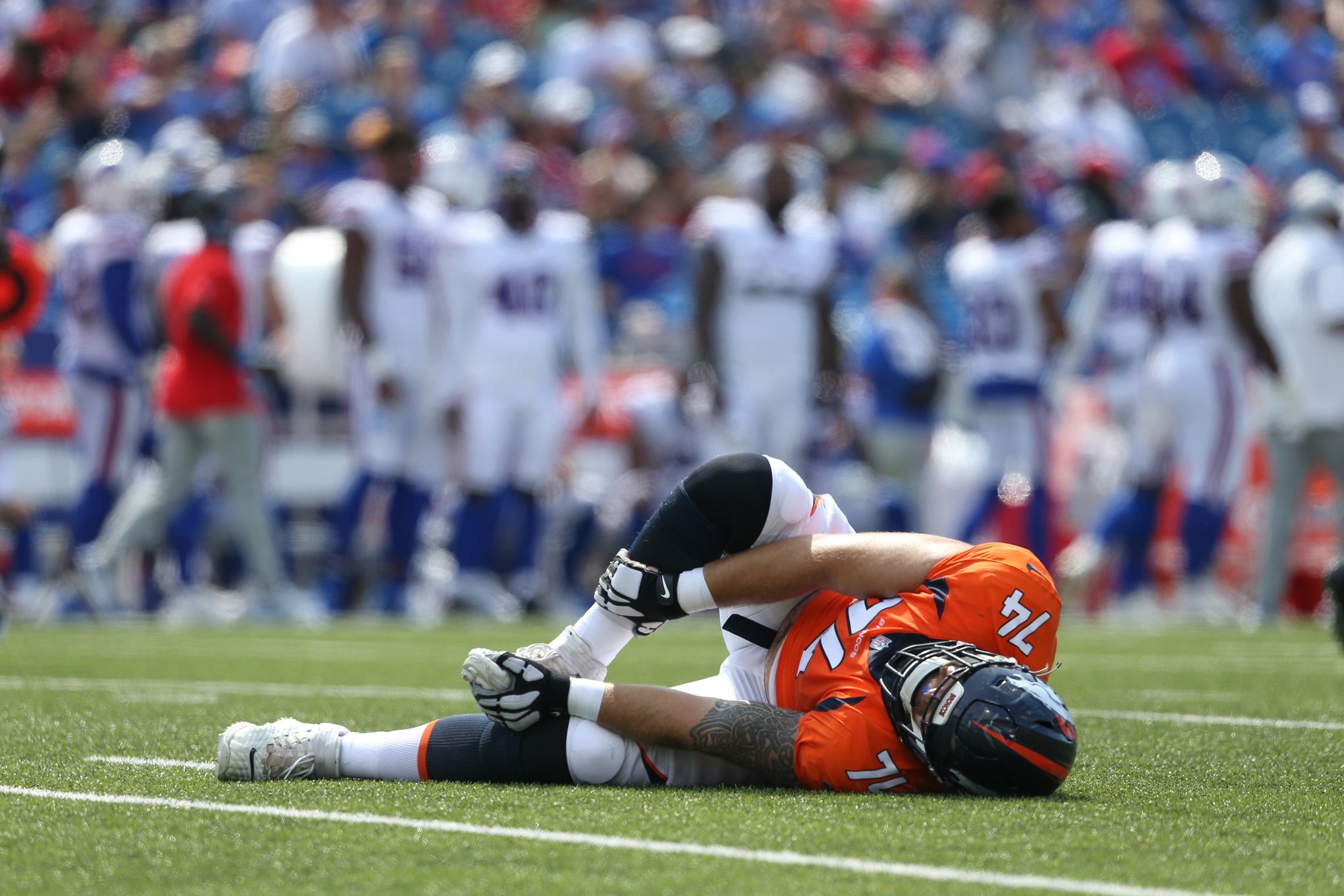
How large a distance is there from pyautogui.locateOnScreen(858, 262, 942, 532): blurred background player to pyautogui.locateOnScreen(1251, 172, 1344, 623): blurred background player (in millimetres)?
2428

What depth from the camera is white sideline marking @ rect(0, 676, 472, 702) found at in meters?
6.30

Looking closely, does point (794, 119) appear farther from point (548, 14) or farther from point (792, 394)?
point (792, 394)

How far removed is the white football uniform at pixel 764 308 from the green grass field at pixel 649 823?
18.9 ft

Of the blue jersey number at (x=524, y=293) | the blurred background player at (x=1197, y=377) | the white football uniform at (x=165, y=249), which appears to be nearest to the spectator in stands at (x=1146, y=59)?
the blurred background player at (x=1197, y=377)

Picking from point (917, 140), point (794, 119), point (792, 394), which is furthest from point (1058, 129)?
point (792, 394)

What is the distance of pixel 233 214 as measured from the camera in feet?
34.9

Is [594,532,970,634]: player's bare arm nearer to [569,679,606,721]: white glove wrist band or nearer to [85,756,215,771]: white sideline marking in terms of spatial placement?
[569,679,606,721]: white glove wrist band

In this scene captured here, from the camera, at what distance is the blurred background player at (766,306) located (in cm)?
1170

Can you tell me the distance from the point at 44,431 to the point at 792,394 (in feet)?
15.5

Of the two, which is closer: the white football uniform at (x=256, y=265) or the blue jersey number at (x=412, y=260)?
the blue jersey number at (x=412, y=260)

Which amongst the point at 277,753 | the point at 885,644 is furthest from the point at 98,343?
the point at 885,644

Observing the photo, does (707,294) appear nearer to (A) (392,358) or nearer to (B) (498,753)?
(A) (392,358)

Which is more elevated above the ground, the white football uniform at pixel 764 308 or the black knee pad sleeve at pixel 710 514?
the white football uniform at pixel 764 308

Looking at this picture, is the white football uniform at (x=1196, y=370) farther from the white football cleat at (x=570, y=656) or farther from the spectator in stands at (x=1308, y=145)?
the white football cleat at (x=570, y=656)
